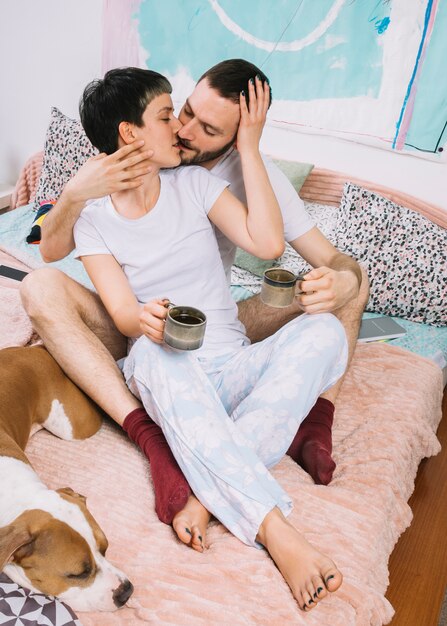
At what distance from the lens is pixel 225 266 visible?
6.59ft

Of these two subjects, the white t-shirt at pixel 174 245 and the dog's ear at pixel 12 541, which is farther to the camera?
the white t-shirt at pixel 174 245

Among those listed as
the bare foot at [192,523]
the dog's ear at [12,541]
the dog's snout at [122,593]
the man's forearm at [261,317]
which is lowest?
the bare foot at [192,523]

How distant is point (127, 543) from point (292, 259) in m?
1.61

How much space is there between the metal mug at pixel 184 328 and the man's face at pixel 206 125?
66cm

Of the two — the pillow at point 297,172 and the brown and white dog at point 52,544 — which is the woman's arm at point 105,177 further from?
the pillow at point 297,172

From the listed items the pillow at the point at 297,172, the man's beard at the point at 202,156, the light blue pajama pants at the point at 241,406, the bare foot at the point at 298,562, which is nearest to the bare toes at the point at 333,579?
the bare foot at the point at 298,562

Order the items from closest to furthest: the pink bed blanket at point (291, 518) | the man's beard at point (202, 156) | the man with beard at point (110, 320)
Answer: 1. the pink bed blanket at point (291, 518)
2. the man with beard at point (110, 320)
3. the man's beard at point (202, 156)

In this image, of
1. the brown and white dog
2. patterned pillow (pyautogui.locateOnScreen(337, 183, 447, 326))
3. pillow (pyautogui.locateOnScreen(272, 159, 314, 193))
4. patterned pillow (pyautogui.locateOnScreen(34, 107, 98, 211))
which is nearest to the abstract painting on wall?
pillow (pyautogui.locateOnScreen(272, 159, 314, 193))

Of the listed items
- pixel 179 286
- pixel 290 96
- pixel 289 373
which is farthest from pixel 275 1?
pixel 289 373

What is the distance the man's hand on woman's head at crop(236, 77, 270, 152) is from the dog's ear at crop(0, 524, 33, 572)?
1125 millimetres

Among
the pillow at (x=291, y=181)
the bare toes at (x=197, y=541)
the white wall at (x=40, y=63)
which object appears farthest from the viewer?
the white wall at (x=40, y=63)

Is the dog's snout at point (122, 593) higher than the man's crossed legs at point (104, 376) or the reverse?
the reverse

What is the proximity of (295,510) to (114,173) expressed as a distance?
3.28 ft

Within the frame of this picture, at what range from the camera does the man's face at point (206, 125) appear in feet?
5.73
